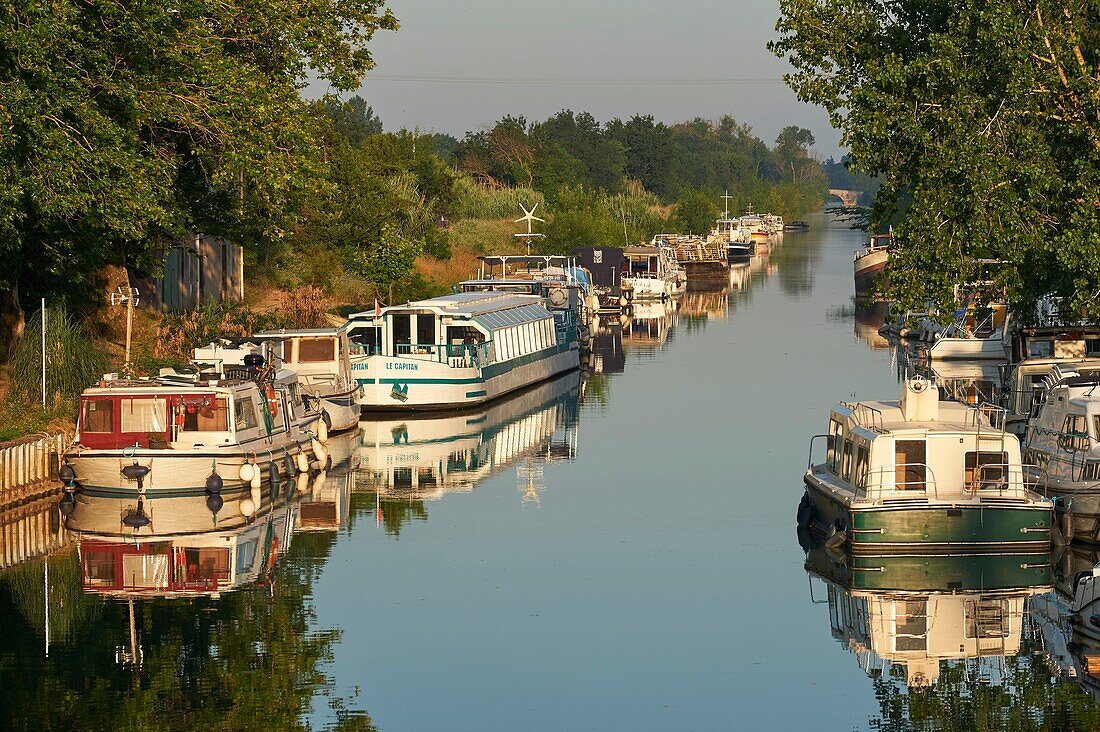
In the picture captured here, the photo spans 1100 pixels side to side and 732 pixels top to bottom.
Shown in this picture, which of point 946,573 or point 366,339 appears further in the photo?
point 366,339

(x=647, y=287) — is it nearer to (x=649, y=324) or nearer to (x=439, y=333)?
(x=649, y=324)

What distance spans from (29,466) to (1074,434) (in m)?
20.6

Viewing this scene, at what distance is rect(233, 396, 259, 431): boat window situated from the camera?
121ft

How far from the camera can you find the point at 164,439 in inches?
1423

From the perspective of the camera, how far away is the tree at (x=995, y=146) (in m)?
37.1

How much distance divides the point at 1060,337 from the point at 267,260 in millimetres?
37380

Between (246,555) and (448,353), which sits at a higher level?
(448,353)

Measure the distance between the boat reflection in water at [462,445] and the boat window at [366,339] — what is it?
2.75 metres

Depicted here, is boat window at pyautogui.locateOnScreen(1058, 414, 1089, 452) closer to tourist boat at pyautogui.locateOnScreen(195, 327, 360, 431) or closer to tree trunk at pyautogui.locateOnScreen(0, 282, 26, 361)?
tourist boat at pyautogui.locateOnScreen(195, 327, 360, 431)

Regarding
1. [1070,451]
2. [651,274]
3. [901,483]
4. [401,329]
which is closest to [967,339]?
[401,329]

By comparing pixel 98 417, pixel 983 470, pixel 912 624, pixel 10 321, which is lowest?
pixel 912 624

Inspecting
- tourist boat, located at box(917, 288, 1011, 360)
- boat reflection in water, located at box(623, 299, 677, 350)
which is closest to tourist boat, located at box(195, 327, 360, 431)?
tourist boat, located at box(917, 288, 1011, 360)

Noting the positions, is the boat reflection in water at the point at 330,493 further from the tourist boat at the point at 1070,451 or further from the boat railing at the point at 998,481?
the tourist boat at the point at 1070,451

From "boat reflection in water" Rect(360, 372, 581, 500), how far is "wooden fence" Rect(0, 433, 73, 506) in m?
7.12
